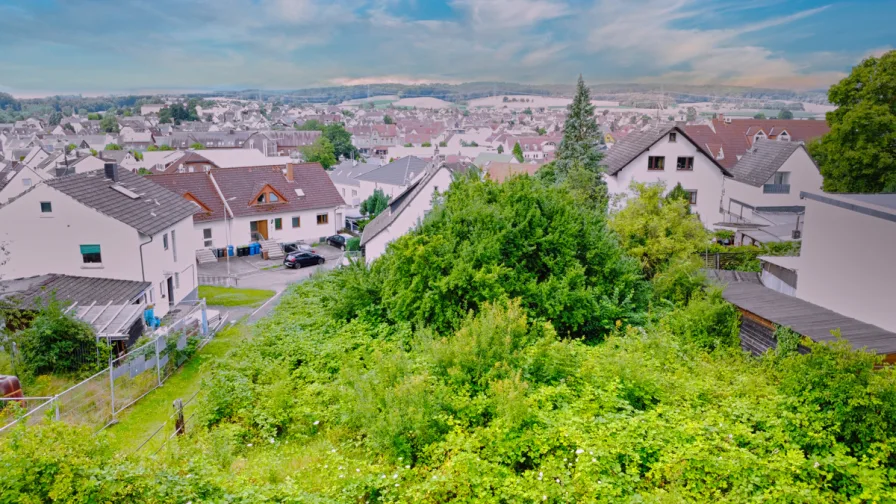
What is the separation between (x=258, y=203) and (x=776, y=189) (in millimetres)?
34529

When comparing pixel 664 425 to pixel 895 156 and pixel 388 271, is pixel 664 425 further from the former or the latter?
pixel 895 156

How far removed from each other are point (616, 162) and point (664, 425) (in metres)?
29.1

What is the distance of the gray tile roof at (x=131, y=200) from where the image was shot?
72.6ft

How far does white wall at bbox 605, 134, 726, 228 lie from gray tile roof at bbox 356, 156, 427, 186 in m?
29.6

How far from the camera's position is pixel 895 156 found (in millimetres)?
29453

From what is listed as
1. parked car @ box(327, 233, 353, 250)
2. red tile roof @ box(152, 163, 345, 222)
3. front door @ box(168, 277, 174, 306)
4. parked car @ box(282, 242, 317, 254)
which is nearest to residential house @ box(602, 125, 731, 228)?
parked car @ box(327, 233, 353, 250)

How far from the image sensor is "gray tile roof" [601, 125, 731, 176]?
33.0 meters

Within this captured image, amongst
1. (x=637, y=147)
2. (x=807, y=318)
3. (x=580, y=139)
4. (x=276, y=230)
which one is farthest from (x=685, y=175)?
(x=276, y=230)

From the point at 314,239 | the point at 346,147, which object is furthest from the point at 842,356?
the point at 346,147

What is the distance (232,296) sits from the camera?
95.2 feet

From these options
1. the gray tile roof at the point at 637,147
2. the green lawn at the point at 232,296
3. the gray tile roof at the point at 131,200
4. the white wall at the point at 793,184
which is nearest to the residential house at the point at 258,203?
the green lawn at the point at 232,296

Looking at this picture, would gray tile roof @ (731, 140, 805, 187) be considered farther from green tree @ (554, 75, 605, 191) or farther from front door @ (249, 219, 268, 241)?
front door @ (249, 219, 268, 241)

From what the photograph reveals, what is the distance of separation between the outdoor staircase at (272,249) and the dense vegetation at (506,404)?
2384 centimetres

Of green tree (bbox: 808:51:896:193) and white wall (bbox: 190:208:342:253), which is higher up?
green tree (bbox: 808:51:896:193)
